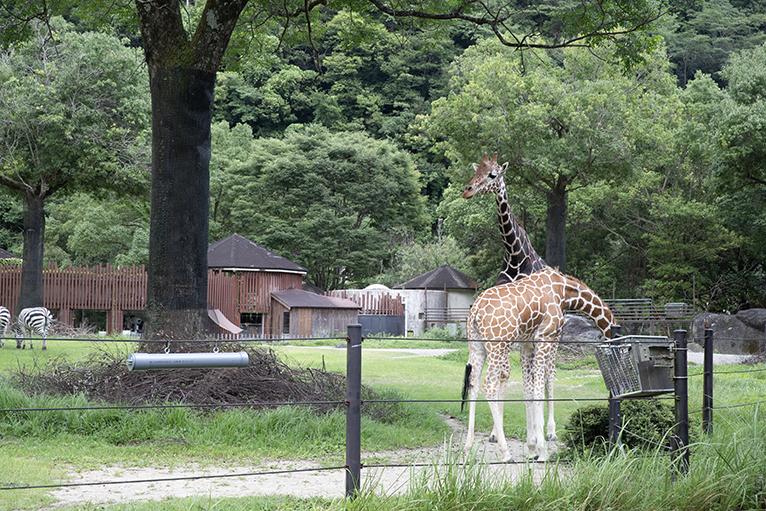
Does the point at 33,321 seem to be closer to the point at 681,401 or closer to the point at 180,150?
the point at 180,150

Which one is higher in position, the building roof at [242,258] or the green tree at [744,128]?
the green tree at [744,128]

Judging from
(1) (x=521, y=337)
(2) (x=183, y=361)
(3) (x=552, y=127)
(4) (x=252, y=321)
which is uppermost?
(3) (x=552, y=127)

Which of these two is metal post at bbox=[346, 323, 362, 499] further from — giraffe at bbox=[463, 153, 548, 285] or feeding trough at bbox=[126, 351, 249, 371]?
giraffe at bbox=[463, 153, 548, 285]

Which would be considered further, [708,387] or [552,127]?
[552,127]

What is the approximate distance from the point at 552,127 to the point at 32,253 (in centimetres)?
1782

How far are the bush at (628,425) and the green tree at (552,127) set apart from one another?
15960 mm

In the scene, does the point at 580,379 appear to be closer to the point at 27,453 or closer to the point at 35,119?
the point at 27,453

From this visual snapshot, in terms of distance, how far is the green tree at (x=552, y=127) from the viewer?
2191 centimetres

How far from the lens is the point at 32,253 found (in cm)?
2283

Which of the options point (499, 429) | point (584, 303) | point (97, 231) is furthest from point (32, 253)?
point (499, 429)

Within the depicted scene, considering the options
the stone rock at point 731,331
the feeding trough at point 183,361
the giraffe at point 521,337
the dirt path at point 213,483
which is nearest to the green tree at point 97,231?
the stone rock at point 731,331

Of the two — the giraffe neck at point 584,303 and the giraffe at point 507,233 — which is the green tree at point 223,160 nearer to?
the giraffe at point 507,233

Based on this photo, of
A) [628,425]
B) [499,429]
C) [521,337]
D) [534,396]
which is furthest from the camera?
[521,337]

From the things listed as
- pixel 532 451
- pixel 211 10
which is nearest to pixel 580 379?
pixel 532 451
